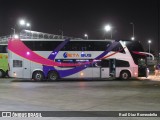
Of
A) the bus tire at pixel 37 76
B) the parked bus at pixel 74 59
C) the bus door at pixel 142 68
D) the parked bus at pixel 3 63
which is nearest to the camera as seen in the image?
the parked bus at pixel 74 59

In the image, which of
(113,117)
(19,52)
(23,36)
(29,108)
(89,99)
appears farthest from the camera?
(23,36)

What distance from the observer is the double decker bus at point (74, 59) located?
29516mm

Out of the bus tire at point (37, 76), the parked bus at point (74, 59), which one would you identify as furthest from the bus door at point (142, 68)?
the bus tire at point (37, 76)

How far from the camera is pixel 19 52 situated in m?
29.4

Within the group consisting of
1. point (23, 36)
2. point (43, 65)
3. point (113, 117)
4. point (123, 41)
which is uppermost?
point (23, 36)

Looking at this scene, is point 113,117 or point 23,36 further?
point 23,36

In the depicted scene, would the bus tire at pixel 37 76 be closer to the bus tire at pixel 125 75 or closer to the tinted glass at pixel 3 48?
the bus tire at pixel 125 75

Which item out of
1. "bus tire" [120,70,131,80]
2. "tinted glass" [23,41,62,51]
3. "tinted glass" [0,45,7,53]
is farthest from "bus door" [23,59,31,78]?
"bus tire" [120,70,131,80]

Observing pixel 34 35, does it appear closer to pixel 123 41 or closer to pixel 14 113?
pixel 123 41

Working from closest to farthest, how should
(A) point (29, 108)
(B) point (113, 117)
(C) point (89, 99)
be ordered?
(B) point (113, 117) → (A) point (29, 108) → (C) point (89, 99)

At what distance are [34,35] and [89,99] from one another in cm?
6248

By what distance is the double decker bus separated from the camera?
29.5 metres

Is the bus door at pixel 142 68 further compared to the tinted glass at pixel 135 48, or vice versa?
the bus door at pixel 142 68

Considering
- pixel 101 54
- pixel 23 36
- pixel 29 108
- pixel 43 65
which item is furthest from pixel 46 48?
pixel 23 36
